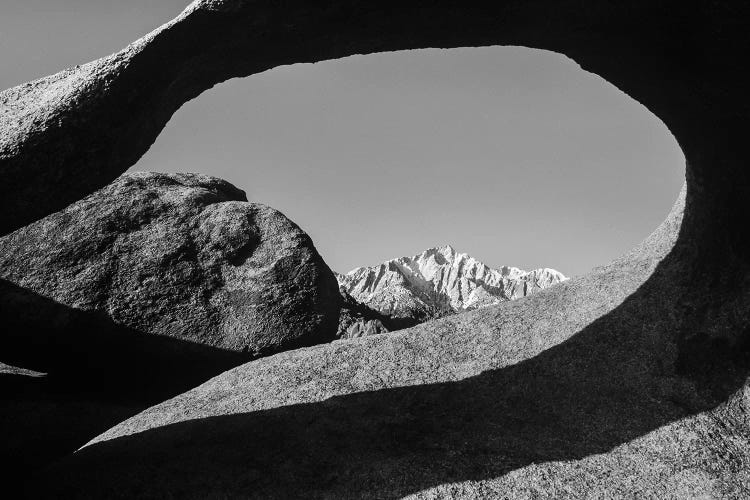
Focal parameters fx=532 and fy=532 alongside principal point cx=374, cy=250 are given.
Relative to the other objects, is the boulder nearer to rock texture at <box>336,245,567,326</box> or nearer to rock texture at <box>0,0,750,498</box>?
rock texture at <box>0,0,750,498</box>

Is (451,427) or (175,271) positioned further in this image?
(175,271)

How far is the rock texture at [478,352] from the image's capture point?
5.77m

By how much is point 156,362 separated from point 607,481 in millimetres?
8969

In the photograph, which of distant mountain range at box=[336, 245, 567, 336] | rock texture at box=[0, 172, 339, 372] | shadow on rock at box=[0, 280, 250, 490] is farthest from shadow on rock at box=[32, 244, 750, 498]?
distant mountain range at box=[336, 245, 567, 336]

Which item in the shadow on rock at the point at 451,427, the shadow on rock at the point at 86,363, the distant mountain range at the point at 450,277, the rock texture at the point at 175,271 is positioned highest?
the distant mountain range at the point at 450,277

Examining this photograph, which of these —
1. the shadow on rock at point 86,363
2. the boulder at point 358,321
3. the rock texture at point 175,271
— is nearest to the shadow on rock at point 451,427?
the shadow on rock at point 86,363

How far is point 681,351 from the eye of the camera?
26.2ft

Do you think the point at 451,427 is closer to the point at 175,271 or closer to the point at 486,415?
the point at 486,415

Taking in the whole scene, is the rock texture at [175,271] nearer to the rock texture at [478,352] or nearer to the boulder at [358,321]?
the rock texture at [478,352]

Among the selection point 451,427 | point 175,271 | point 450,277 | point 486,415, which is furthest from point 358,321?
point 450,277

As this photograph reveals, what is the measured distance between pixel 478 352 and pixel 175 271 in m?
6.84

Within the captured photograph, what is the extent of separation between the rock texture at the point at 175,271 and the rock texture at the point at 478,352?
2.48 metres

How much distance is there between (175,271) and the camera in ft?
38.8

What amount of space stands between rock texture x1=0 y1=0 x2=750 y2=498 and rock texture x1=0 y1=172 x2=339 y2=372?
2477 millimetres
